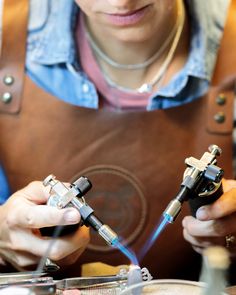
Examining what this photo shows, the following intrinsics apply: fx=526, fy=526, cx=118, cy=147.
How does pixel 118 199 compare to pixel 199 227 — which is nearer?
pixel 199 227

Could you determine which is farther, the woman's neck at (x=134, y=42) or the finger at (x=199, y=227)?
the woman's neck at (x=134, y=42)

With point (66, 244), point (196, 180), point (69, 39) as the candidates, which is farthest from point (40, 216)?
point (69, 39)

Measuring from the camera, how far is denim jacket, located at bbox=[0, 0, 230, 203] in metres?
1.02

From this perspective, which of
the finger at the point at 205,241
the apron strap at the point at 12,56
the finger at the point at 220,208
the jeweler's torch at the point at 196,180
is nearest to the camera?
the jeweler's torch at the point at 196,180

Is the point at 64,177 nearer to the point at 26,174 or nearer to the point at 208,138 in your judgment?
the point at 26,174

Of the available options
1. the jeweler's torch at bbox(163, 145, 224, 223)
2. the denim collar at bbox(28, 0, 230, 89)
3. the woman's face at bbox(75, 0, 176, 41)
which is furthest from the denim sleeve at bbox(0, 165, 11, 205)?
the jeweler's torch at bbox(163, 145, 224, 223)

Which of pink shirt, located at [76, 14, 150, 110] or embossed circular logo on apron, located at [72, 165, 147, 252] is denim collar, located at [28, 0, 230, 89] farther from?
embossed circular logo on apron, located at [72, 165, 147, 252]

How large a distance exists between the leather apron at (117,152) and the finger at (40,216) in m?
0.24

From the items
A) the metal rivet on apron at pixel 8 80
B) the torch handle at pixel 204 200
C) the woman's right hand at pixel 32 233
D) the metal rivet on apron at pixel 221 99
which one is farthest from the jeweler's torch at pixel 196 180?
the metal rivet on apron at pixel 8 80

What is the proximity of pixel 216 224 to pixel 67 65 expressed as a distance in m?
0.44

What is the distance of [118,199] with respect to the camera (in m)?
1.01

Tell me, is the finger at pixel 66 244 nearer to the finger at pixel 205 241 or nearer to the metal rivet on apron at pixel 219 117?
the finger at pixel 205 241

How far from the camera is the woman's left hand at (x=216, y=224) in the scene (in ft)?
2.38

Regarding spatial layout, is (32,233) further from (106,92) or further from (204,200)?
(106,92)
